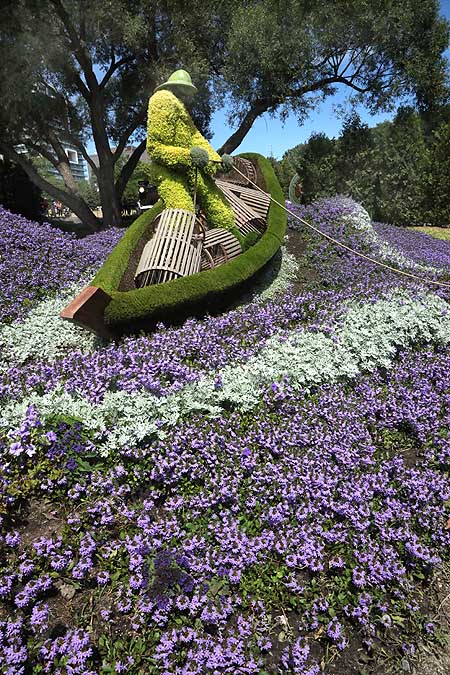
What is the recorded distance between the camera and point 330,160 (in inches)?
672

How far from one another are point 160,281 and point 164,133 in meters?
1.79

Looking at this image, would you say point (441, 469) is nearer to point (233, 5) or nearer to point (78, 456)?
point (78, 456)

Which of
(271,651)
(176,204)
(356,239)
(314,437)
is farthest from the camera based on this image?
(356,239)

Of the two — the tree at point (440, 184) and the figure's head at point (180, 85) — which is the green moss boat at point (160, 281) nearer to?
the figure's head at point (180, 85)

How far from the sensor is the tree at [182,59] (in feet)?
37.1

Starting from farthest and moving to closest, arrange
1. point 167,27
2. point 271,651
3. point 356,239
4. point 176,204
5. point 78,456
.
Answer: point 167,27, point 356,239, point 176,204, point 78,456, point 271,651

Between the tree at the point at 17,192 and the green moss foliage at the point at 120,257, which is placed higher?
the green moss foliage at the point at 120,257

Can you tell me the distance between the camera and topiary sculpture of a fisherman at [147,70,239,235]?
Result: 5.06 m

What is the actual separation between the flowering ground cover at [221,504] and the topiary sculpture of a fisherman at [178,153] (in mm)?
2033

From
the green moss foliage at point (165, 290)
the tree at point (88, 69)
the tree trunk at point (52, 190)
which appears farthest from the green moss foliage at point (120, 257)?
the tree trunk at point (52, 190)

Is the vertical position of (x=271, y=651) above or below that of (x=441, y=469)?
below

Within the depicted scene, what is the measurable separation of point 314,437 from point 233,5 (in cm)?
1443

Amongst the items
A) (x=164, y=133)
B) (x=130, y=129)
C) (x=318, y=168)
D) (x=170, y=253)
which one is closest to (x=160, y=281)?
(x=170, y=253)

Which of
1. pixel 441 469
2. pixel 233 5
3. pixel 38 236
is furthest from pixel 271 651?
pixel 233 5
